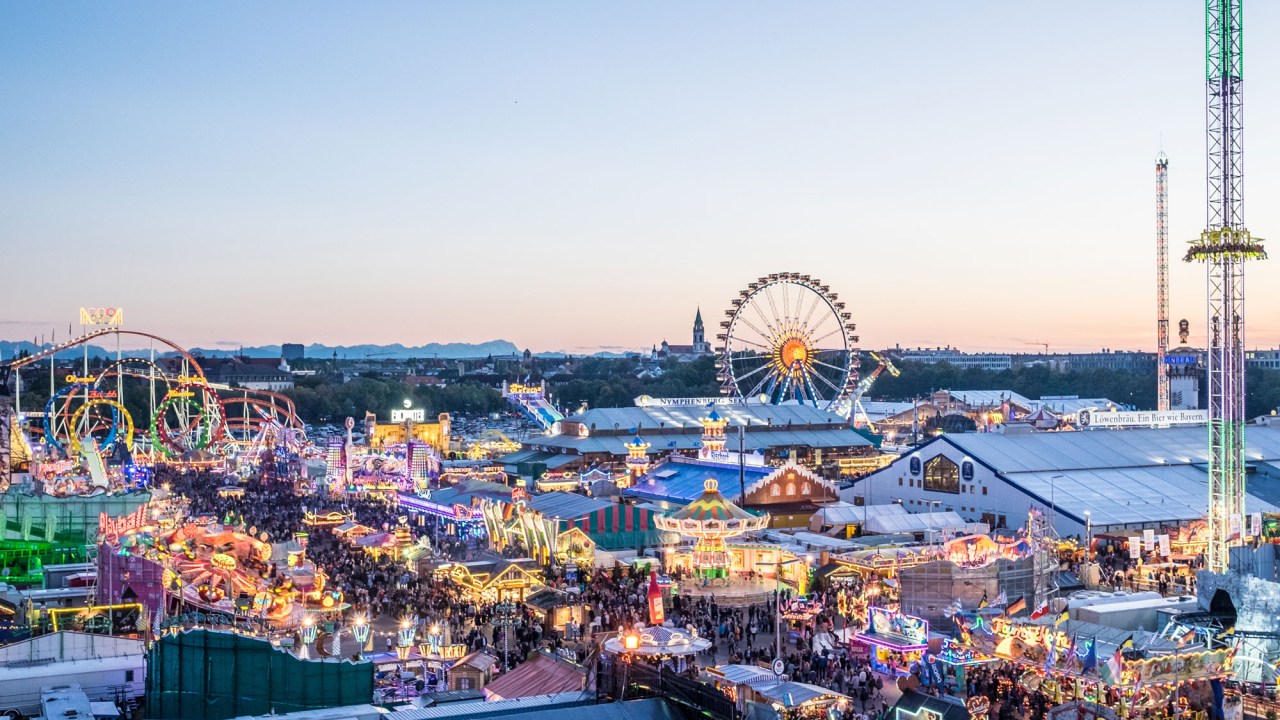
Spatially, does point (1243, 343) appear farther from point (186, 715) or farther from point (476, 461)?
point (476, 461)

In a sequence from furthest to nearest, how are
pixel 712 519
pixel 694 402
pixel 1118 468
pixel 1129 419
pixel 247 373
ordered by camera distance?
1. pixel 247 373
2. pixel 694 402
3. pixel 1129 419
4. pixel 1118 468
5. pixel 712 519

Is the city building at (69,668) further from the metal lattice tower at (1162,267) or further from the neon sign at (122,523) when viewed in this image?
the metal lattice tower at (1162,267)

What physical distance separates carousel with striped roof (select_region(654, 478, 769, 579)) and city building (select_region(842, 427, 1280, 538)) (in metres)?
10.1

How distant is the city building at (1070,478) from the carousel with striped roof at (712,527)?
1007 centimetres

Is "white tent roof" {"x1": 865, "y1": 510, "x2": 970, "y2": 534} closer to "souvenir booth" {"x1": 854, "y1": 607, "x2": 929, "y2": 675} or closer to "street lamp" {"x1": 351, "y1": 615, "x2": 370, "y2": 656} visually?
"souvenir booth" {"x1": 854, "y1": 607, "x2": 929, "y2": 675}

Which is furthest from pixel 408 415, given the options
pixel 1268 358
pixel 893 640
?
pixel 1268 358

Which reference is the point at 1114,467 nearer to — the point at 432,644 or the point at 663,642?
the point at 663,642

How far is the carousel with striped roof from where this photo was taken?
105 ft

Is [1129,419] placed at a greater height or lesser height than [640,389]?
greater

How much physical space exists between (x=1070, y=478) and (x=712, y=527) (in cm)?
1488

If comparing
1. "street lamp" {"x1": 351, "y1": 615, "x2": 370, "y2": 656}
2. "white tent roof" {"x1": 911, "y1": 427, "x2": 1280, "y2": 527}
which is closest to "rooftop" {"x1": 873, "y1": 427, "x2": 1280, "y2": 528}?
"white tent roof" {"x1": 911, "y1": 427, "x2": 1280, "y2": 527}

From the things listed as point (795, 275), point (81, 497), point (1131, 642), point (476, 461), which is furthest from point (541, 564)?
point (795, 275)

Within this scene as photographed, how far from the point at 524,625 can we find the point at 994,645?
32.2ft

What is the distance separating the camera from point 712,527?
3194 centimetres
